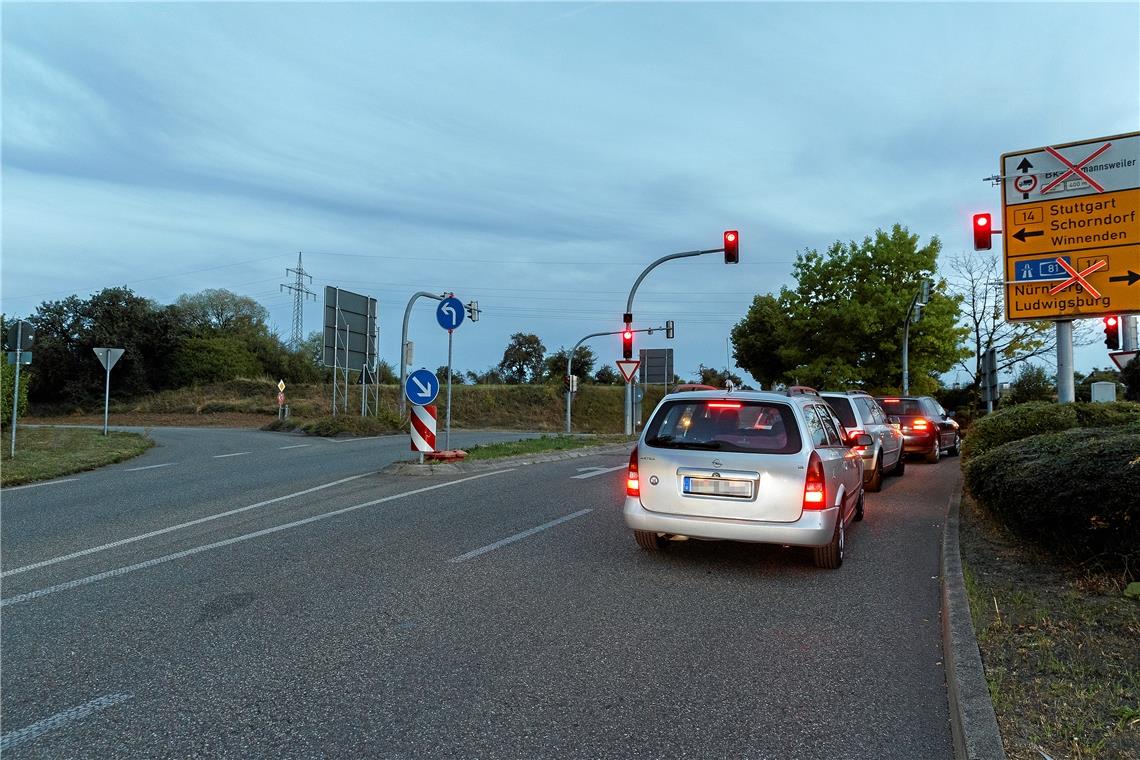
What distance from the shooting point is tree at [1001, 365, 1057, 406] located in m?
30.7

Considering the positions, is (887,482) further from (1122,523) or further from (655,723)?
(655,723)

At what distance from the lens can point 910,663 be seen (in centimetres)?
426

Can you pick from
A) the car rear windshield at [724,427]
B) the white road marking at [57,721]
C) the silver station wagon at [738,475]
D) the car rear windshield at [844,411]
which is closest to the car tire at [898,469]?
the car rear windshield at [844,411]

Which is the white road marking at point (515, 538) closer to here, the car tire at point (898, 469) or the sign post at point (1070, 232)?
the car tire at point (898, 469)

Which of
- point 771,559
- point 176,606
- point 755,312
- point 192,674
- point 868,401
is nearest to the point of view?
point 192,674

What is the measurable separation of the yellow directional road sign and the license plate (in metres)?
10.7

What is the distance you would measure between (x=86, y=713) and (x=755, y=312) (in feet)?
183

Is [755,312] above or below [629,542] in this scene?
above

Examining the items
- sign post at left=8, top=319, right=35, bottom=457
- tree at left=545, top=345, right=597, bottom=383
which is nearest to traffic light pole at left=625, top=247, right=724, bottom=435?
sign post at left=8, top=319, right=35, bottom=457

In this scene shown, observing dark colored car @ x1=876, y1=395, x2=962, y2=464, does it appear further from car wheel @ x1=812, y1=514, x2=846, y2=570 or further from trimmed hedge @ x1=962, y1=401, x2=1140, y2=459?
car wheel @ x1=812, y1=514, x2=846, y2=570

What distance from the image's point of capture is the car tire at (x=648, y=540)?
6.82 m

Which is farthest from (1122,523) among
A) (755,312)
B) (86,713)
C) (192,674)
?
(755,312)

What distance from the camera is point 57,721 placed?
3381mm

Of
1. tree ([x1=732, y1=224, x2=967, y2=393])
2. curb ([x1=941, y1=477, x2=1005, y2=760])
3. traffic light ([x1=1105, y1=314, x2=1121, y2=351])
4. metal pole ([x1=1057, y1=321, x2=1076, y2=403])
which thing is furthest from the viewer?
tree ([x1=732, y1=224, x2=967, y2=393])
